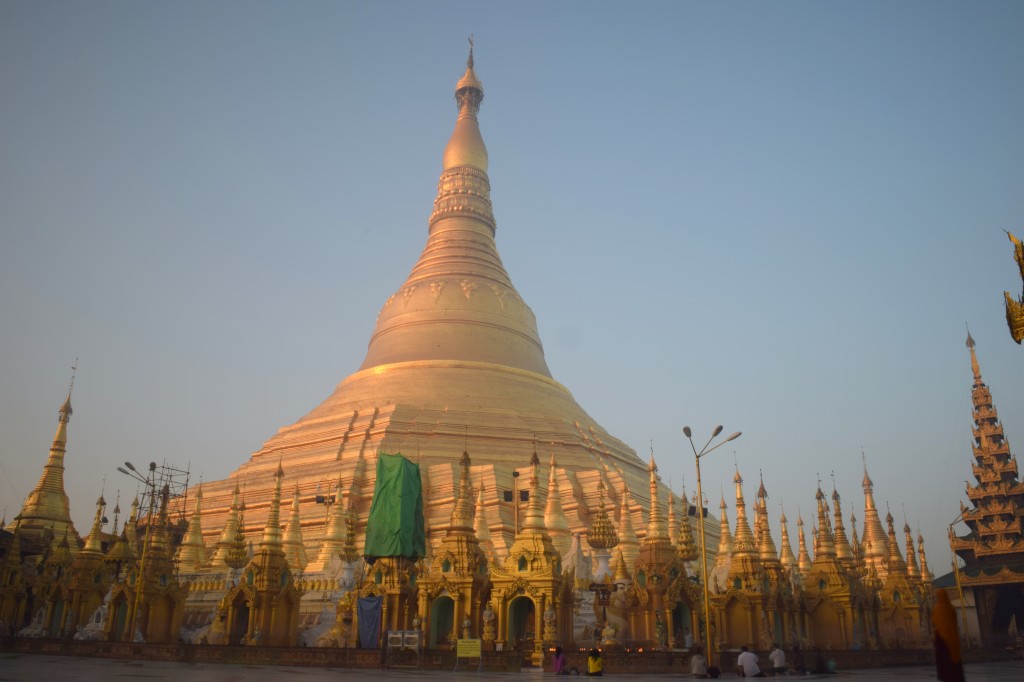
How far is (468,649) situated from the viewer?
67.5 feet

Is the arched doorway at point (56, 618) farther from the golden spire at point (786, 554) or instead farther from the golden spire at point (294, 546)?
the golden spire at point (786, 554)

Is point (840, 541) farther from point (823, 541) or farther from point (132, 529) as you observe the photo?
point (132, 529)

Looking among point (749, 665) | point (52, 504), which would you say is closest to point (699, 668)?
point (749, 665)

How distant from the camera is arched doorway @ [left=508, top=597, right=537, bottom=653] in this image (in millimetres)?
23922

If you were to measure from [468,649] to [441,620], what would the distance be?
218 inches

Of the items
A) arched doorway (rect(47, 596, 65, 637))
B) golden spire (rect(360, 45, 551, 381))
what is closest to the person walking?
arched doorway (rect(47, 596, 65, 637))

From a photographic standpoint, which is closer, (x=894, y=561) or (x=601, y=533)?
(x=601, y=533)

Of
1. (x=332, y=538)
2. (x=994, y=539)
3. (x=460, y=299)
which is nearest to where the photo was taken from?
(x=332, y=538)

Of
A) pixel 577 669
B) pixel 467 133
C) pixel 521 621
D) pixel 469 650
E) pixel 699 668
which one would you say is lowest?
pixel 577 669

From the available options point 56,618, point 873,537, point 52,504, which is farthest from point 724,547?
point 52,504

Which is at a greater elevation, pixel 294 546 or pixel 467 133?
pixel 467 133

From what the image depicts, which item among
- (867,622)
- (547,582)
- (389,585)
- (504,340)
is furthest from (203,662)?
(504,340)

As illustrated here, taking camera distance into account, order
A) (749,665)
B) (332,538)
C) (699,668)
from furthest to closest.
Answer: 1. (332,538)
2. (749,665)
3. (699,668)

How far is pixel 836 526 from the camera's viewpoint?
3259 centimetres
